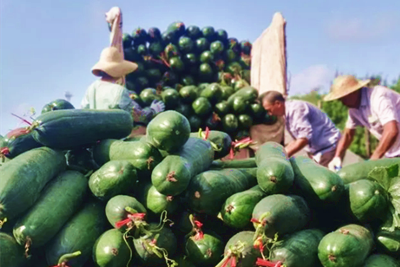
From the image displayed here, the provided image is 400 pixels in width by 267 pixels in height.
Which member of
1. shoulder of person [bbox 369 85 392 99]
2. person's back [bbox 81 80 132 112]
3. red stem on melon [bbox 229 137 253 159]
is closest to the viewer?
red stem on melon [bbox 229 137 253 159]

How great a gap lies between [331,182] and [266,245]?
48 centimetres

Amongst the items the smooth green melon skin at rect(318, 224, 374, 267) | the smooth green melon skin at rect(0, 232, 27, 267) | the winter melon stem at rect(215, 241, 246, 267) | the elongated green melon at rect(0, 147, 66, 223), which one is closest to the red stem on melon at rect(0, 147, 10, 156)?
the elongated green melon at rect(0, 147, 66, 223)

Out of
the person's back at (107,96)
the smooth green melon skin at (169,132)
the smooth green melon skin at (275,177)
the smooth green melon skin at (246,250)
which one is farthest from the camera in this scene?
the person's back at (107,96)

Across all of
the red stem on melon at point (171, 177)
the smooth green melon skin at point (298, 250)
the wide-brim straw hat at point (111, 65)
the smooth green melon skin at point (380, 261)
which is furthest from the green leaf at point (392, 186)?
the wide-brim straw hat at point (111, 65)

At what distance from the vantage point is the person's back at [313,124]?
244 inches

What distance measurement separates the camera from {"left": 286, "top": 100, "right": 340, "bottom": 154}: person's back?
244 inches

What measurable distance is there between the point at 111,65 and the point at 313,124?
3028 mm

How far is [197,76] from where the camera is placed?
24.7ft

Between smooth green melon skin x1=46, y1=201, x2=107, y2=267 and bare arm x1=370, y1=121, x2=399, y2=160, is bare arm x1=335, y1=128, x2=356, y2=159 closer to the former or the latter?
bare arm x1=370, y1=121, x2=399, y2=160

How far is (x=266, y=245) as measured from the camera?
1.98m

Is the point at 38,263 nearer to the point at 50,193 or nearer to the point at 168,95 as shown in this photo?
the point at 50,193

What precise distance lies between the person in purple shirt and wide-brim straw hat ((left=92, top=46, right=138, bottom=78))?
2007 millimetres

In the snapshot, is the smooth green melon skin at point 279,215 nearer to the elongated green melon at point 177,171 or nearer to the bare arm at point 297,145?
the elongated green melon at point 177,171

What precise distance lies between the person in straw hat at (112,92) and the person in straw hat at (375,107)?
2405 mm
